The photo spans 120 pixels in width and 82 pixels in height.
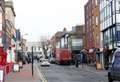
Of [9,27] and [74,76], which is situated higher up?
[9,27]

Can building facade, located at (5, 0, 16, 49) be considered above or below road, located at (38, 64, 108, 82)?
above

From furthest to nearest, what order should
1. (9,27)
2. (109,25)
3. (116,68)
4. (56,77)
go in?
(9,27)
(109,25)
(56,77)
(116,68)

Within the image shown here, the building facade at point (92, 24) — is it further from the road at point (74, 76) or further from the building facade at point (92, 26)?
the road at point (74, 76)

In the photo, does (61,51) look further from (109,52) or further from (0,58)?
(0,58)

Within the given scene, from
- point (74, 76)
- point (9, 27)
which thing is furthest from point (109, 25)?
point (74, 76)

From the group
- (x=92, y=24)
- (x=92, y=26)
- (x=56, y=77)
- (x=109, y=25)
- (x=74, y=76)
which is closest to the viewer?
(x=56, y=77)

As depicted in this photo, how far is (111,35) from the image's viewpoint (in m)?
74.7

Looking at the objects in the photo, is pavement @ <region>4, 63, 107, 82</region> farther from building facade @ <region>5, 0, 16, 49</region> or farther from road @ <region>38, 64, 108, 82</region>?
building facade @ <region>5, 0, 16, 49</region>

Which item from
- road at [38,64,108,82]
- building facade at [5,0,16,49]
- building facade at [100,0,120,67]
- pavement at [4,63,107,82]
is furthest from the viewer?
building facade at [5,0,16,49]

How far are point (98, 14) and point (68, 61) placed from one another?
18669 mm

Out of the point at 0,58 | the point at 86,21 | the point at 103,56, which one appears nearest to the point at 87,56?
the point at 86,21

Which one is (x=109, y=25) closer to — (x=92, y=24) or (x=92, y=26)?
(x=92, y=24)

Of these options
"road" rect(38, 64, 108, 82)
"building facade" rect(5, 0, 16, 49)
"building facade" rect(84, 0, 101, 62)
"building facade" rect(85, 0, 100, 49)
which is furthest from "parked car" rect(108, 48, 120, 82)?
"building facade" rect(85, 0, 100, 49)

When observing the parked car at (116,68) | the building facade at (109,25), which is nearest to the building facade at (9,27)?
the building facade at (109,25)
